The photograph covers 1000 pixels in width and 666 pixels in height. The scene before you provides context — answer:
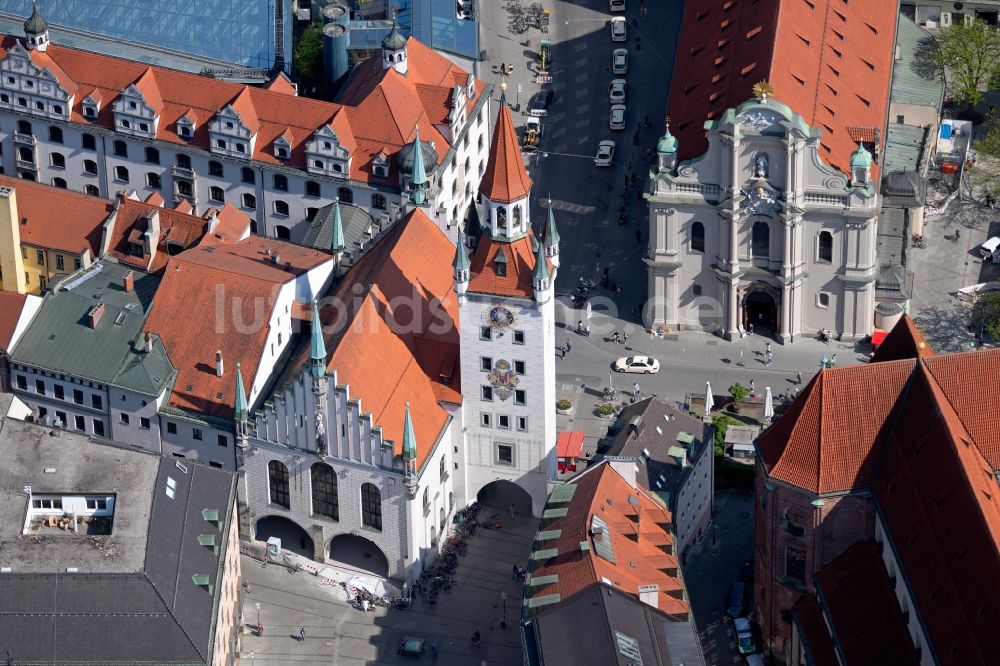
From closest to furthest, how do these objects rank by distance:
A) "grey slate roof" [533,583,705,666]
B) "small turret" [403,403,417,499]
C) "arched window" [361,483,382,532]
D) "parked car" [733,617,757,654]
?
"grey slate roof" [533,583,705,666], "small turret" [403,403,417,499], "parked car" [733,617,757,654], "arched window" [361,483,382,532]

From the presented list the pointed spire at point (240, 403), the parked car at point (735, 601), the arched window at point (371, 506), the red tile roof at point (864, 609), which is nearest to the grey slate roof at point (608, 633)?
the red tile roof at point (864, 609)

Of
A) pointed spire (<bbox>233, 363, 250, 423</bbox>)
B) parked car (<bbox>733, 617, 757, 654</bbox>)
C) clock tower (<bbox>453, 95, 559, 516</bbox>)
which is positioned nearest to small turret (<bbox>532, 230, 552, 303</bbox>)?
clock tower (<bbox>453, 95, 559, 516</bbox>)

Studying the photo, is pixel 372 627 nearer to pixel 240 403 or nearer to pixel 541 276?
pixel 240 403

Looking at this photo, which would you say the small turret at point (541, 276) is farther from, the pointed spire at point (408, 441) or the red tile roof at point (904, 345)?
the red tile roof at point (904, 345)

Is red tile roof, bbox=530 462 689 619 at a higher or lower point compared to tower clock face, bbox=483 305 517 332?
lower

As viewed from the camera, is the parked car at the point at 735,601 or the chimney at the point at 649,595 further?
the parked car at the point at 735,601

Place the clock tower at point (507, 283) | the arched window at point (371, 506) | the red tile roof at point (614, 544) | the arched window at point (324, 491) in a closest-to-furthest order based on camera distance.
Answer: the red tile roof at point (614, 544) < the clock tower at point (507, 283) < the arched window at point (371, 506) < the arched window at point (324, 491)

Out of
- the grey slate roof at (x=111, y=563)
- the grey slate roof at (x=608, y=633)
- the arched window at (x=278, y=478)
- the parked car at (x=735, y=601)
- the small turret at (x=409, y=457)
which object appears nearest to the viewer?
the grey slate roof at (x=111, y=563)

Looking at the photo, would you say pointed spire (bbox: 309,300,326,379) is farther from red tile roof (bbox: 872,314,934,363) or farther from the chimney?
red tile roof (bbox: 872,314,934,363)
